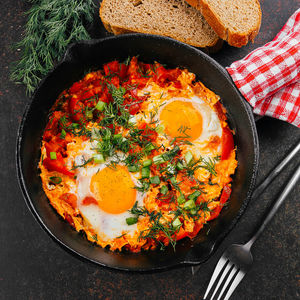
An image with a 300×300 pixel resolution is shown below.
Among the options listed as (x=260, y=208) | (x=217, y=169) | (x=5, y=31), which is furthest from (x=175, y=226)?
(x=5, y=31)

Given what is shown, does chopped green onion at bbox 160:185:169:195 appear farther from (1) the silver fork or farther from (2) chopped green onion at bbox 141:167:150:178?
(1) the silver fork

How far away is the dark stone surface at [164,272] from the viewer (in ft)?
10.5

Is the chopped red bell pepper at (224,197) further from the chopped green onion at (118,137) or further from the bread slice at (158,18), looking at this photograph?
the bread slice at (158,18)

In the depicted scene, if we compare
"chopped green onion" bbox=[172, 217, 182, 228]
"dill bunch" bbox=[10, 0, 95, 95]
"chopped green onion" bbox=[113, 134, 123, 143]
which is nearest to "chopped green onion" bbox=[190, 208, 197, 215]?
"chopped green onion" bbox=[172, 217, 182, 228]

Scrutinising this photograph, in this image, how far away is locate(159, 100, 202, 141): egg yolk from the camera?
9.44 feet

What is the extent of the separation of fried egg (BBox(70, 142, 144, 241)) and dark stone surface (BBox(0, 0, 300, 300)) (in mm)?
671

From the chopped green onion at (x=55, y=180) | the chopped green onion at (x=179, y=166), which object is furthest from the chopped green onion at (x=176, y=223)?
the chopped green onion at (x=55, y=180)

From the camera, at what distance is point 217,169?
2.85m

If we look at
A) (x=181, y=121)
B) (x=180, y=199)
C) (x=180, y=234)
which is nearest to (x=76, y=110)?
(x=181, y=121)

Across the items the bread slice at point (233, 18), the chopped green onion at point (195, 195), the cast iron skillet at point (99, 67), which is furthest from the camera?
the bread slice at point (233, 18)

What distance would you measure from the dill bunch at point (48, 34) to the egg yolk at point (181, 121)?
118 centimetres

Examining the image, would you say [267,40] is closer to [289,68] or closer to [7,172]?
[289,68]

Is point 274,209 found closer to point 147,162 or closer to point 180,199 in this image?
point 180,199

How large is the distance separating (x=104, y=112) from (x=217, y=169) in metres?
1.11
